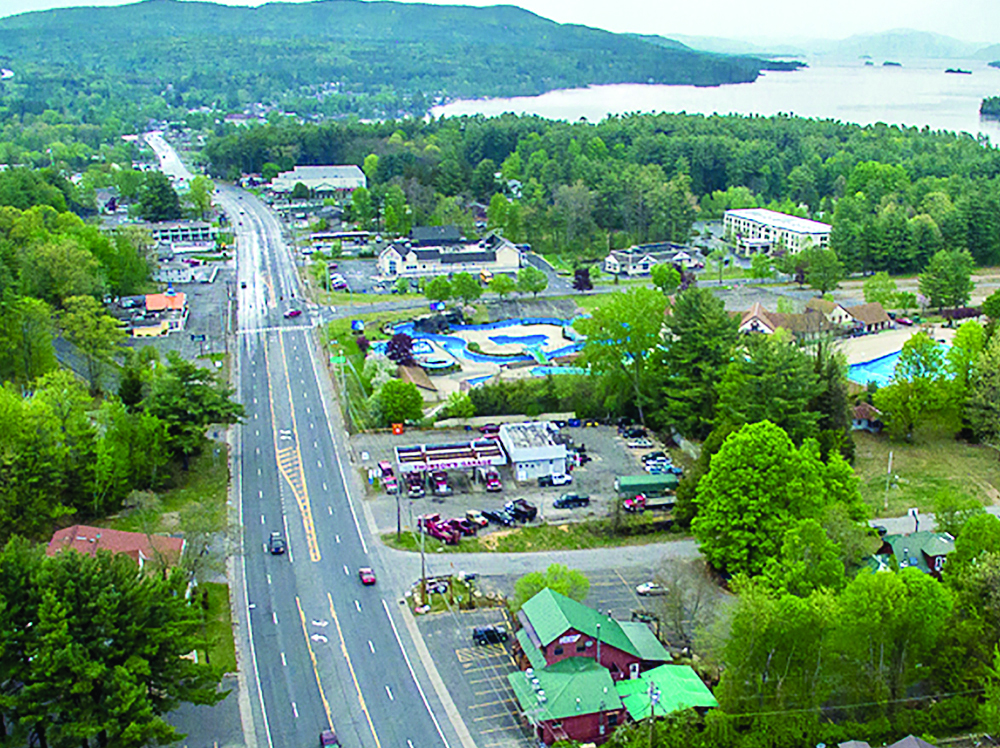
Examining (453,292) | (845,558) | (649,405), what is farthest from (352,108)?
(845,558)

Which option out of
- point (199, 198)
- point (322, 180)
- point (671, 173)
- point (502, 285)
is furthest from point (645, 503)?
point (322, 180)

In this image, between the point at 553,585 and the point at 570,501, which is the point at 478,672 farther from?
the point at 570,501

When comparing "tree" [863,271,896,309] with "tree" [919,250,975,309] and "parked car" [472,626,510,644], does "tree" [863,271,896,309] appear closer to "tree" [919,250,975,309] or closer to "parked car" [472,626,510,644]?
"tree" [919,250,975,309]

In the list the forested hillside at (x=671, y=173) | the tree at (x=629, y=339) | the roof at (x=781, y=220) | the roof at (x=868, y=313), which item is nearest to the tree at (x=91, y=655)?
the tree at (x=629, y=339)

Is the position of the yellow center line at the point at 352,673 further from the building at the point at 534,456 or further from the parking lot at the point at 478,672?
the building at the point at 534,456

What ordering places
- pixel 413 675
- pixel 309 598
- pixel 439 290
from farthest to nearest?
pixel 439 290 < pixel 309 598 < pixel 413 675

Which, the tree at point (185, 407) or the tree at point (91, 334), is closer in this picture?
the tree at point (185, 407)

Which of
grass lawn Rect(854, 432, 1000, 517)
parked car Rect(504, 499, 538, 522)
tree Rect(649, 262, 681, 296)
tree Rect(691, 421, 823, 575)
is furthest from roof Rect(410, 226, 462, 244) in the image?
tree Rect(691, 421, 823, 575)
